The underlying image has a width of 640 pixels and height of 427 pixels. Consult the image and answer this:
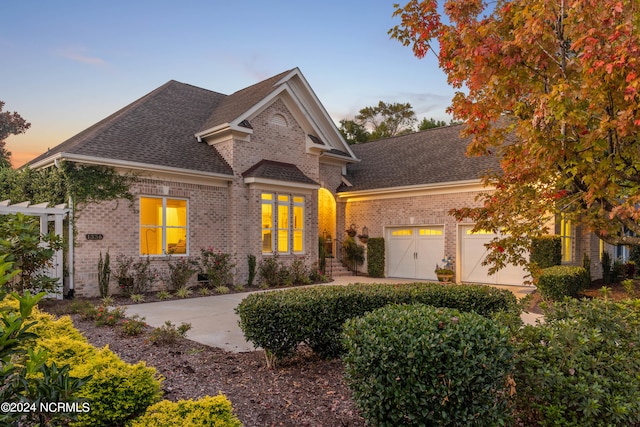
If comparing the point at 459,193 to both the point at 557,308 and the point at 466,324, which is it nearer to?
the point at 557,308

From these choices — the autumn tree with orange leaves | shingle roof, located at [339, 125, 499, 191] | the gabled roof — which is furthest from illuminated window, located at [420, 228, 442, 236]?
the autumn tree with orange leaves

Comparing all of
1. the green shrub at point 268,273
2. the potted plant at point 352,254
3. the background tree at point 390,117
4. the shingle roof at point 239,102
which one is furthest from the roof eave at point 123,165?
the background tree at point 390,117

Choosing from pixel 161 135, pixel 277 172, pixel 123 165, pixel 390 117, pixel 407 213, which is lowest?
pixel 407 213

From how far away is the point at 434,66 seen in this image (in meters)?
6.18

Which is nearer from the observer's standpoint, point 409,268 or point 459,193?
point 459,193

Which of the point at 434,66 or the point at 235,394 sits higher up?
the point at 434,66

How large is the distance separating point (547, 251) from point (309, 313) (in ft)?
35.6

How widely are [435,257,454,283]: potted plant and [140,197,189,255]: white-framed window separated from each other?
9.24 metres

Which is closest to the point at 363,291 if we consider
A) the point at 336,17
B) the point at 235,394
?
the point at 235,394

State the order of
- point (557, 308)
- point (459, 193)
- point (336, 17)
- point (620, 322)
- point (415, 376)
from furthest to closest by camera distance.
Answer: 1. point (459, 193)
2. point (336, 17)
3. point (557, 308)
4. point (620, 322)
5. point (415, 376)

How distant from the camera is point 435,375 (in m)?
3.04

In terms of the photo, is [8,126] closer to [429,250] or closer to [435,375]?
[429,250]

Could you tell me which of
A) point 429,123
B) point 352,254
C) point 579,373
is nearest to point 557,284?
point 579,373

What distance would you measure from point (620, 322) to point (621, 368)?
0.50 meters
